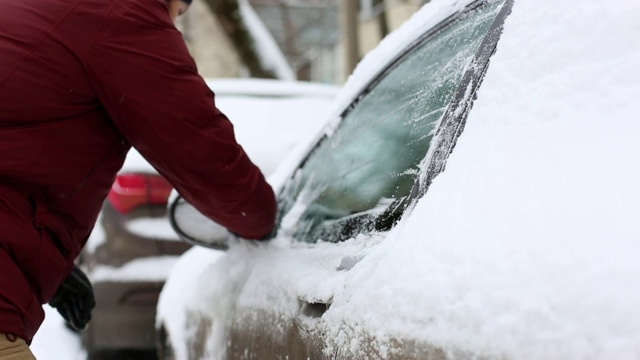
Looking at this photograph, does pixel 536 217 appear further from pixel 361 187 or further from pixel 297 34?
pixel 297 34

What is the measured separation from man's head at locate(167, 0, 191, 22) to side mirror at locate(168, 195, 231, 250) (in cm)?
58

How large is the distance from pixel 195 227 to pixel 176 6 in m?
0.71

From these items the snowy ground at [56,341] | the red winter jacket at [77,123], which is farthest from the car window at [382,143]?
the snowy ground at [56,341]

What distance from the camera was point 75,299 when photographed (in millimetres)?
2262

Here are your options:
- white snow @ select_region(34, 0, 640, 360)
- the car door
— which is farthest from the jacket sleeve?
white snow @ select_region(34, 0, 640, 360)

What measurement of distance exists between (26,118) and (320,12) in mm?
17561

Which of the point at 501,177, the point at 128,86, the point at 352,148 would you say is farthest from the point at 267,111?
the point at 501,177

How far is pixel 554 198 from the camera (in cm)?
103

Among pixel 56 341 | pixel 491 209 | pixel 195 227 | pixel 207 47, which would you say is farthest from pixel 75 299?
pixel 207 47

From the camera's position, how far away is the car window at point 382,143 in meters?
1.59

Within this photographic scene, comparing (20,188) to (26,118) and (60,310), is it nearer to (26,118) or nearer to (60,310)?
(26,118)

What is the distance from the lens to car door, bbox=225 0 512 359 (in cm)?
145

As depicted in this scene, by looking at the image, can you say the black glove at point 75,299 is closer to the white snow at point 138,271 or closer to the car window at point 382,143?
the car window at point 382,143

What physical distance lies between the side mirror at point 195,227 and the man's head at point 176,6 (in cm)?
58
